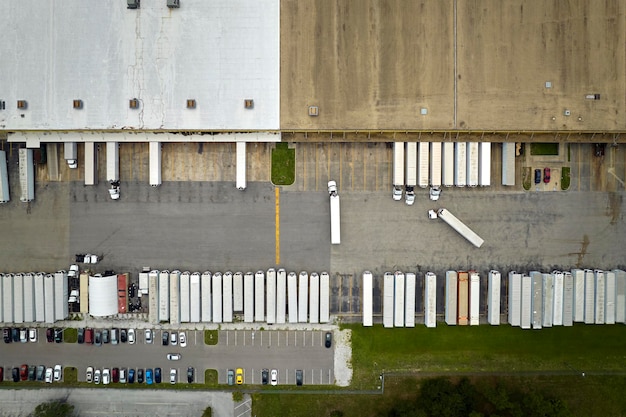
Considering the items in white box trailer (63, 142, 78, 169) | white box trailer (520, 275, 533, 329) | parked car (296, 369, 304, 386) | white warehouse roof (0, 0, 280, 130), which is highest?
white warehouse roof (0, 0, 280, 130)

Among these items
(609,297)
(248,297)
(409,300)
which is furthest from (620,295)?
(248,297)

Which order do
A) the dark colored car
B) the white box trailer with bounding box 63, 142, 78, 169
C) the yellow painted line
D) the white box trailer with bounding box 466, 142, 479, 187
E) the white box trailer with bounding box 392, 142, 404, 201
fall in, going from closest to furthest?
the white box trailer with bounding box 466, 142, 479, 187, the white box trailer with bounding box 392, 142, 404, 201, the white box trailer with bounding box 63, 142, 78, 169, the yellow painted line, the dark colored car

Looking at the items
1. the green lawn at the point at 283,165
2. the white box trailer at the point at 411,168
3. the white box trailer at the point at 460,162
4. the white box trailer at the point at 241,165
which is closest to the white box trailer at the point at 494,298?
the white box trailer at the point at 460,162

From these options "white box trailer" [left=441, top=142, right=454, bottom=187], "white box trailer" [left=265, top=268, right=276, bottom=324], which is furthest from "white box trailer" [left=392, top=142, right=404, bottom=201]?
"white box trailer" [left=265, top=268, right=276, bottom=324]

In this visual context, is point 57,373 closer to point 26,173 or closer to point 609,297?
point 26,173

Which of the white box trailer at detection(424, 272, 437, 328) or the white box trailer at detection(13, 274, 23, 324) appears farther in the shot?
the white box trailer at detection(13, 274, 23, 324)

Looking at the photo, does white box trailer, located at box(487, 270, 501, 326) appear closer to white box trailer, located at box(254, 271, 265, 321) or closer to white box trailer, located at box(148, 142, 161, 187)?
white box trailer, located at box(254, 271, 265, 321)

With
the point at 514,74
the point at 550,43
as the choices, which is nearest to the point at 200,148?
the point at 514,74
